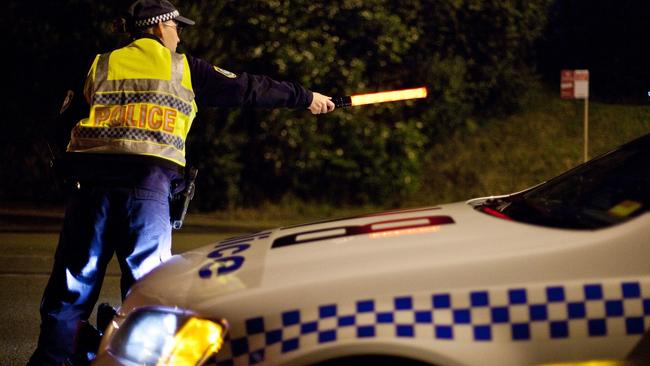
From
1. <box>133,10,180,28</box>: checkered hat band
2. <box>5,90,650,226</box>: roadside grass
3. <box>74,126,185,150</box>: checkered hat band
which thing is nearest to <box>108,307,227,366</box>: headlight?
<box>74,126,185,150</box>: checkered hat band

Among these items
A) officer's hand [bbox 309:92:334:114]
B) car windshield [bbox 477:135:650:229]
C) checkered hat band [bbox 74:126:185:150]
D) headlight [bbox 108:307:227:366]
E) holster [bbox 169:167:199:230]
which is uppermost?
officer's hand [bbox 309:92:334:114]

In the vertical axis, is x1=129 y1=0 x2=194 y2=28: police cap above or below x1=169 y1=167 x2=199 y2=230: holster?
above

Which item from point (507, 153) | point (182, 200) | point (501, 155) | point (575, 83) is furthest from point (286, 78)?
point (182, 200)

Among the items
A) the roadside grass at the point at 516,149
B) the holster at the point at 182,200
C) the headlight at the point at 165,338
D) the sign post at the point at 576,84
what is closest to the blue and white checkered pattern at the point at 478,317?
the headlight at the point at 165,338

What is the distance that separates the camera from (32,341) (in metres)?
5.20

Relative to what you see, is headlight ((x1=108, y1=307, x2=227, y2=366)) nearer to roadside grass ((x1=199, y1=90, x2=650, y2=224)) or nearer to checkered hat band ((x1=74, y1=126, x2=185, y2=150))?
checkered hat band ((x1=74, y1=126, x2=185, y2=150))

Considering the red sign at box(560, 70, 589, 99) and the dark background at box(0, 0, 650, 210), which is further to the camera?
the red sign at box(560, 70, 589, 99)

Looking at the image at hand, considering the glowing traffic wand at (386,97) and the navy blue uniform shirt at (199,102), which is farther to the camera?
the glowing traffic wand at (386,97)

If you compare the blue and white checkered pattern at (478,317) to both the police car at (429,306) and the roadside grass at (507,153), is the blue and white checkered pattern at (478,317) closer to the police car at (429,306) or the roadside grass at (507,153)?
the police car at (429,306)

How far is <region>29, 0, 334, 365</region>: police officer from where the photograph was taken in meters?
3.57

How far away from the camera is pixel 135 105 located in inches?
141

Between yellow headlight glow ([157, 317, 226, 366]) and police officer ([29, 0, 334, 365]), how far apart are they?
1.17 m

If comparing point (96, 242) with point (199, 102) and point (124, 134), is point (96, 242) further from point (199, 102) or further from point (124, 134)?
point (199, 102)

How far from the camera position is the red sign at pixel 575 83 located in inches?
502
